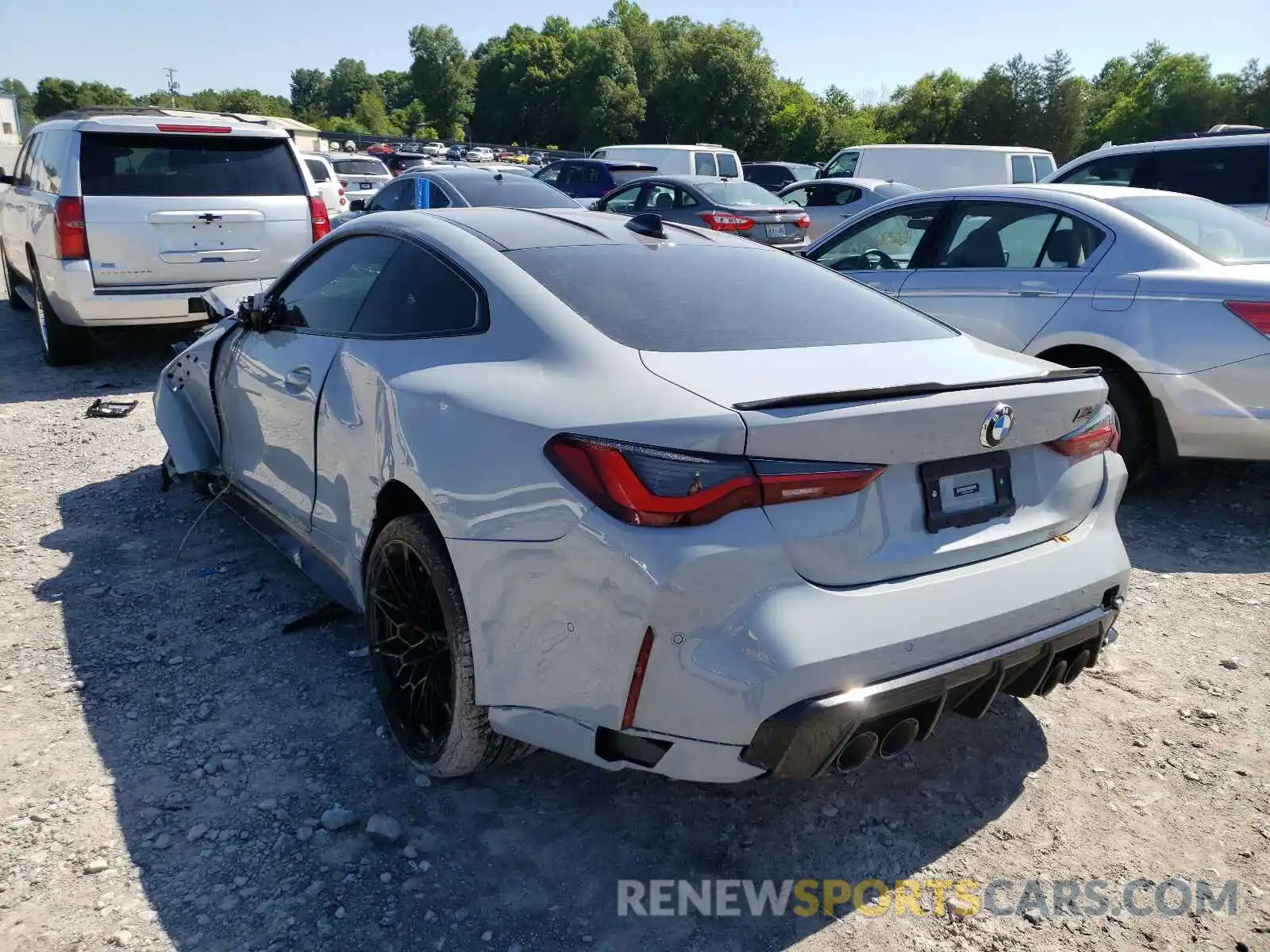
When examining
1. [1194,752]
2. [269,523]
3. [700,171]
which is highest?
[700,171]

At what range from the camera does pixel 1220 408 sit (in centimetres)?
468

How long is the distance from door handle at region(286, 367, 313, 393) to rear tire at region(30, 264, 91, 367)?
5.42m

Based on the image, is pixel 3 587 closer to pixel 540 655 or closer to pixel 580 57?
pixel 540 655

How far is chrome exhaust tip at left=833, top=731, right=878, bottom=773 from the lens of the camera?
2.23 meters

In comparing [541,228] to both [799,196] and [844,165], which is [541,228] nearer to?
[799,196]

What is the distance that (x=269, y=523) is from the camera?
3992 mm

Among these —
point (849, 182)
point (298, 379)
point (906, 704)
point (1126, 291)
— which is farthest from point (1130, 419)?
point (849, 182)

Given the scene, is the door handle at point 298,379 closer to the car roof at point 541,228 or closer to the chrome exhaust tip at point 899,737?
the car roof at point 541,228

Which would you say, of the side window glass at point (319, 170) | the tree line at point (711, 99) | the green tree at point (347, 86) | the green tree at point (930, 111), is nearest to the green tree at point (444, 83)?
the tree line at point (711, 99)

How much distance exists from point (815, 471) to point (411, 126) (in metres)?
106

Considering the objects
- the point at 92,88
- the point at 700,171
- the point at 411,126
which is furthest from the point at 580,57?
the point at 700,171

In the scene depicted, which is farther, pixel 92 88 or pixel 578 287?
pixel 92 88

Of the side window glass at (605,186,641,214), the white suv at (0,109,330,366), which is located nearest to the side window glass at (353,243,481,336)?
the white suv at (0,109,330,366)

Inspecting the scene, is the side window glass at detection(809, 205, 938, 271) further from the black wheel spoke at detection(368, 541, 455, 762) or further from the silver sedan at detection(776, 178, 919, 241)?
the silver sedan at detection(776, 178, 919, 241)
